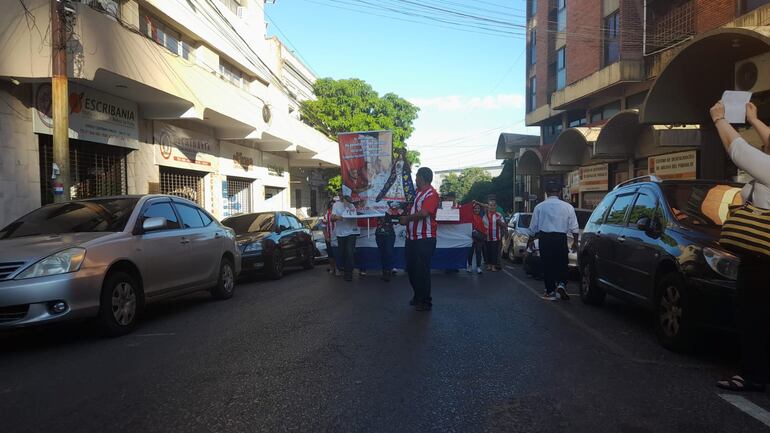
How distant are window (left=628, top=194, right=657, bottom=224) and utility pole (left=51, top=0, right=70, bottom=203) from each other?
26.8ft

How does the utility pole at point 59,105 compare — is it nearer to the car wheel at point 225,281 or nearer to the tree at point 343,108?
the car wheel at point 225,281

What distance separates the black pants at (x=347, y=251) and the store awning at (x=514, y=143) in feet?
94.3

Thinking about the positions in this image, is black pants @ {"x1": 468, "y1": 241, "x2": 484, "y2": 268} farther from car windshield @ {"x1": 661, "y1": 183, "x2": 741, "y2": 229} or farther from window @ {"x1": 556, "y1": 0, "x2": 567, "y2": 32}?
window @ {"x1": 556, "y1": 0, "x2": 567, "y2": 32}

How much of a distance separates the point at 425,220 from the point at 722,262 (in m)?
3.66

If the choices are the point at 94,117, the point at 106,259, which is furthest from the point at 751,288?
the point at 94,117

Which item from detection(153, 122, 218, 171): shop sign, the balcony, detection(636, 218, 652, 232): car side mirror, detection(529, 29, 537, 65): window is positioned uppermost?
detection(529, 29, 537, 65): window

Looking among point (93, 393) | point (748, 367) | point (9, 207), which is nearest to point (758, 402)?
point (748, 367)

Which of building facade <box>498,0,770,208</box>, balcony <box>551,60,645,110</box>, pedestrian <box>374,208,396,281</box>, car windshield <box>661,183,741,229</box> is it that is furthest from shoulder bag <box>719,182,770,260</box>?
balcony <box>551,60,645,110</box>

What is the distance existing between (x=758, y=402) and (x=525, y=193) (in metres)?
34.7

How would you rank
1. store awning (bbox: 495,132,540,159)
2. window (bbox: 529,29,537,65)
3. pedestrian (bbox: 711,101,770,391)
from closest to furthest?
1. pedestrian (bbox: 711,101,770,391)
2. window (bbox: 529,29,537,65)
3. store awning (bbox: 495,132,540,159)

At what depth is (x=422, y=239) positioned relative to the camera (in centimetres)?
758

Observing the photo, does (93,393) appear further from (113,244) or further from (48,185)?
(48,185)

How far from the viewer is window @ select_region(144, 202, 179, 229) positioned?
7.31m

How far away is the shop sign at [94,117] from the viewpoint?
36.2 ft
